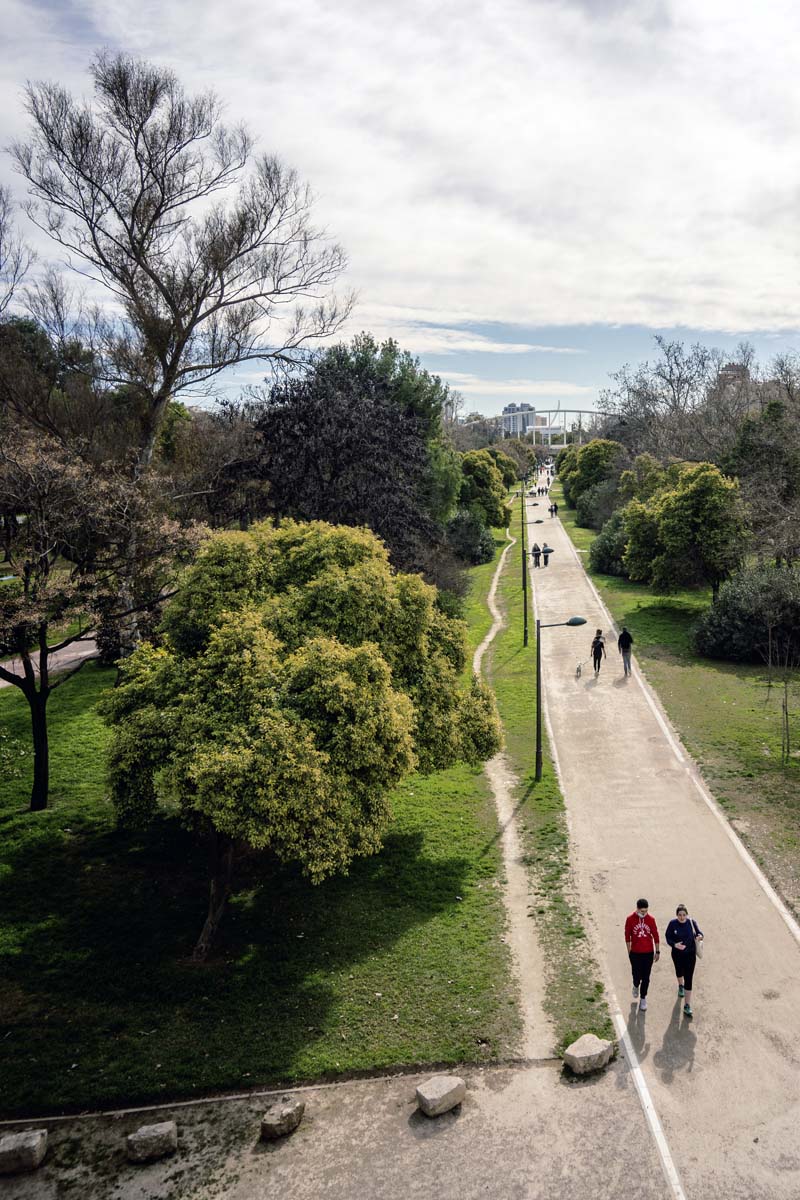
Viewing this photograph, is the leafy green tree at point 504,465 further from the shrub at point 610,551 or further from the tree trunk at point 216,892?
the tree trunk at point 216,892

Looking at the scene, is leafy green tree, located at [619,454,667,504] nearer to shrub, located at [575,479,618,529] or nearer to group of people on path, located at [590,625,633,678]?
shrub, located at [575,479,618,529]

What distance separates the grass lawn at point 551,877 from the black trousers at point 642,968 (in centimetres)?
61

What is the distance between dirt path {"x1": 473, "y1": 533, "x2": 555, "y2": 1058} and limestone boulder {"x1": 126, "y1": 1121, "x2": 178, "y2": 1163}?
14.9 ft

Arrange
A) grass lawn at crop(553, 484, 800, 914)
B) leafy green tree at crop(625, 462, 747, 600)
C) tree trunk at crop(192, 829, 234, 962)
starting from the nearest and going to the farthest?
tree trunk at crop(192, 829, 234, 962) < grass lawn at crop(553, 484, 800, 914) < leafy green tree at crop(625, 462, 747, 600)

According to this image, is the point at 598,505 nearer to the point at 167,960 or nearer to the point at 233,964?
the point at 233,964

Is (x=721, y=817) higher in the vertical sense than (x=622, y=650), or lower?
lower

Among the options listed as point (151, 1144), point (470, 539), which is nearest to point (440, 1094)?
point (151, 1144)

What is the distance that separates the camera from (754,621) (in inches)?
1132

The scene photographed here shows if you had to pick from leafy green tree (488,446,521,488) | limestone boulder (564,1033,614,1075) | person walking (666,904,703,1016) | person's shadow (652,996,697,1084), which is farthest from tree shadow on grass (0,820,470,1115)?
leafy green tree (488,446,521,488)

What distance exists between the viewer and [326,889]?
47.4 ft

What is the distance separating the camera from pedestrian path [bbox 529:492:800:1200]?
332 inches

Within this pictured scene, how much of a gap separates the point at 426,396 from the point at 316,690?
32.5 metres

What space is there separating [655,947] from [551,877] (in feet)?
12.8

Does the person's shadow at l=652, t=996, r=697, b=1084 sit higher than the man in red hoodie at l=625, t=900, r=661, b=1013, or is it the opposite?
the man in red hoodie at l=625, t=900, r=661, b=1013
